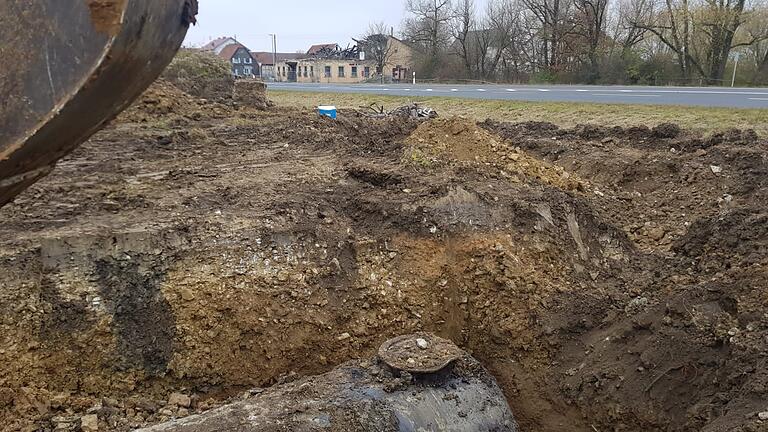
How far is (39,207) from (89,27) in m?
4.46

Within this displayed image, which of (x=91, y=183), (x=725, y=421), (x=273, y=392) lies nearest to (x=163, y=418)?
(x=273, y=392)

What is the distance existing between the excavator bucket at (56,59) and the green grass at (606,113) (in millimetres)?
10822

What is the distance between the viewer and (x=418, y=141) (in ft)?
25.6

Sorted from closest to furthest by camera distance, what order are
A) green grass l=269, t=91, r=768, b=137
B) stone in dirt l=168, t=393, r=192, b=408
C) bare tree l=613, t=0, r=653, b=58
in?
stone in dirt l=168, t=393, r=192, b=408
green grass l=269, t=91, r=768, b=137
bare tree l=613, t=0, r=653, b=58

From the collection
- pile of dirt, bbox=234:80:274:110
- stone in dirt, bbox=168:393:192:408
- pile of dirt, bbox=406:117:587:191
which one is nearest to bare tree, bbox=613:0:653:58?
pile of dirt, bbox=234:80:274:110

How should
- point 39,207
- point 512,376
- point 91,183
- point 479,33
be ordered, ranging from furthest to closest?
point 479,33 < point 91,183 < point 39,207 < point 512,376

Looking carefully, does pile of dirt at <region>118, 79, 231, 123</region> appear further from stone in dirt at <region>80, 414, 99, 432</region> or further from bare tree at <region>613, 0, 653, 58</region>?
bare tree at <region>613, 0, 653, 58</region>

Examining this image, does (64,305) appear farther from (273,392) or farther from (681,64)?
(681,64)

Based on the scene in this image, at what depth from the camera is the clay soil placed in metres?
4.21

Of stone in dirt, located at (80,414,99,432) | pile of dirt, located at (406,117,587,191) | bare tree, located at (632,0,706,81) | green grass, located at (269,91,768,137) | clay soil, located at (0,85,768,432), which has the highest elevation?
bare tree, located at (632,0,706,81)

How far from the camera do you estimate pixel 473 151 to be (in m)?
7.42

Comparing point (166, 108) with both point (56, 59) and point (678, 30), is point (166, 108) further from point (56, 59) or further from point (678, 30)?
point (678, 30)

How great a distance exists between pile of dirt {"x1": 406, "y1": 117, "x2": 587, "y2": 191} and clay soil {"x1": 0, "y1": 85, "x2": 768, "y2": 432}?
171mm

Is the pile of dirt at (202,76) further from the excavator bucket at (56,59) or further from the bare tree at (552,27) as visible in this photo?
the bare tree at (552,27)
